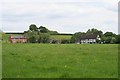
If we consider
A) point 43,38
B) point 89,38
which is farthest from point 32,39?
point 89,38

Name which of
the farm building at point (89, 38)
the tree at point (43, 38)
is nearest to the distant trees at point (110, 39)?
the farm building at point (89, 38)

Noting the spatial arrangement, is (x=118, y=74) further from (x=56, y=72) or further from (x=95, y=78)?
(x=56, y=72)

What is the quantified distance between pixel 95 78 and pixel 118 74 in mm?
1773

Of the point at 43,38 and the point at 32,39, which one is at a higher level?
the point at 43,38

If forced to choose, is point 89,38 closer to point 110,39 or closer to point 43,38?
point 43,38

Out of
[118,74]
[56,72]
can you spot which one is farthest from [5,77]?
[118,74]

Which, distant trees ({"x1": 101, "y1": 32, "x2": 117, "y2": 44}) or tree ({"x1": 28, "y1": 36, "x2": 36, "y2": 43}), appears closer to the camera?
distant trees ({"x1": 101, "y1": 32, "x2": 117, "y2": 44})

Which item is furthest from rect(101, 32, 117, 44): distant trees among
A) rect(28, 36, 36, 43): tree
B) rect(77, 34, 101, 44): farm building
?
rect(28, 36, 36, 43): tree

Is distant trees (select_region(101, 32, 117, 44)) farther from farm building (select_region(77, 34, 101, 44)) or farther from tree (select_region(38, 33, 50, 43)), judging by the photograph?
tree (select_region(38, 33, 50, 43))

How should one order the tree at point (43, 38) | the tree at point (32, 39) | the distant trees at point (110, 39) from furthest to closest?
the tree at point (43, 38)
the tree at point (32, 39)
the distant trees at point (110, 39)

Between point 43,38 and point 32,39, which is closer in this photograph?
point 32,39

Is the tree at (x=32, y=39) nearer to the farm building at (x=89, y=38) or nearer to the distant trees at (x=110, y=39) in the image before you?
the distant trees at (x=110, y=39)

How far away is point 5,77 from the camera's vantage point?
14.8 metres

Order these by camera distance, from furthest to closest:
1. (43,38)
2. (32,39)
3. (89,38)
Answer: (89,38) → (43,38) → (32,39)
